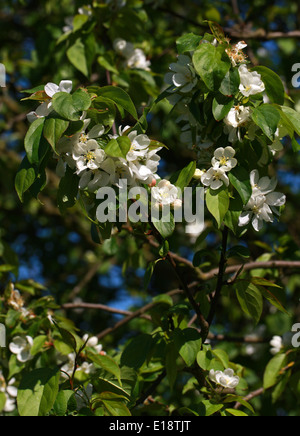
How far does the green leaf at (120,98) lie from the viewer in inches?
54.3

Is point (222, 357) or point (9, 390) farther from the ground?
point (222, 357)

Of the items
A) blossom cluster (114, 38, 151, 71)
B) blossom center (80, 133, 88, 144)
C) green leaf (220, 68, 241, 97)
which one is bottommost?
blossom cluster (114, 38, 151, 71)

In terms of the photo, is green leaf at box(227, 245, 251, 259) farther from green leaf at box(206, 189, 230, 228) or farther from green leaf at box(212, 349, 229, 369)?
green leaf at box(212, 349, 229, 369)

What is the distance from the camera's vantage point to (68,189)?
140cm

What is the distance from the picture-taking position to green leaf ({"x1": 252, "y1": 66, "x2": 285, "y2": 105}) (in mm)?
1478

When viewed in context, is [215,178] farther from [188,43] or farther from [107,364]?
[107,364]

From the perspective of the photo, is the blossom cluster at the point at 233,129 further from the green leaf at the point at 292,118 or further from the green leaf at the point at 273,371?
the green leaf at the point at 273,371

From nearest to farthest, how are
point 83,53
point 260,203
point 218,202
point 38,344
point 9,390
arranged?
point 218,202
point 260,203
point 38,344
point 9,390
point 83,53

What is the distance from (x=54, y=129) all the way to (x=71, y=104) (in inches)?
2.9

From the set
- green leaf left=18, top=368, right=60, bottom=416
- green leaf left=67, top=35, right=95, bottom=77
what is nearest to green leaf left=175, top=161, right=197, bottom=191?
green leaf left=18, top=368, right=60, bottom=416

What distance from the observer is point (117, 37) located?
2.57 meters

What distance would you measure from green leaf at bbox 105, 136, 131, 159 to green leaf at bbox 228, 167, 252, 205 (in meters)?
0.30

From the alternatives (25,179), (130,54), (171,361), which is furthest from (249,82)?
(130,54)

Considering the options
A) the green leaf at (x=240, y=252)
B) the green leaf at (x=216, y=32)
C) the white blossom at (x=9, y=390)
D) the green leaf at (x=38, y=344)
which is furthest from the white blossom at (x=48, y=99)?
the white blossom at (x=9, y=390)
